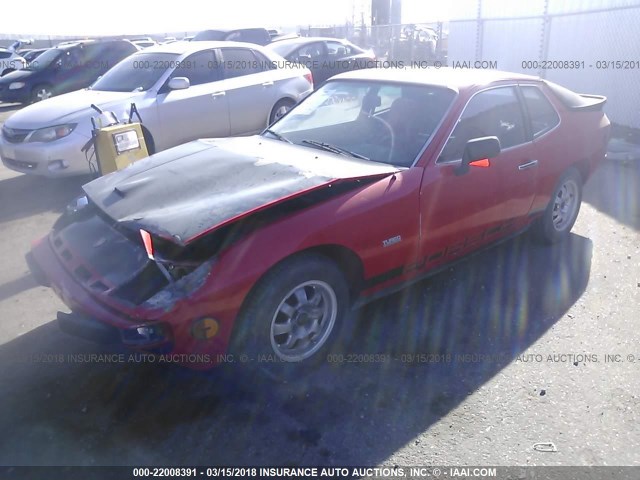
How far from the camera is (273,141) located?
13.5 feet

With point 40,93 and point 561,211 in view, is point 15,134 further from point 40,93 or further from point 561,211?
point 40,93

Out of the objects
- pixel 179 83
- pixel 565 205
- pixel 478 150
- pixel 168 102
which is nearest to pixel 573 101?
pixel 565 205

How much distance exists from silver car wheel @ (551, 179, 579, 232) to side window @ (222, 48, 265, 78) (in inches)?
199

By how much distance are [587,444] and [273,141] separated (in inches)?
112

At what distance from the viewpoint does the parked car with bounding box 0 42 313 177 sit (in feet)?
21.2

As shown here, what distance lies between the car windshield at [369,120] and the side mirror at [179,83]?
2.89m

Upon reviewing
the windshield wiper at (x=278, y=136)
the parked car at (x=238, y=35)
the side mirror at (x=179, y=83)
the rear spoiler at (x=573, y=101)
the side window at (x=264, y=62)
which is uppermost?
the parked car at (x=238, y=35)

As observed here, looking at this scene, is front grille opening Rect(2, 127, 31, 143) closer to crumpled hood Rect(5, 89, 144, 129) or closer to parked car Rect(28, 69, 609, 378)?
crumpled hood Rect(5, 89, 144, 129)

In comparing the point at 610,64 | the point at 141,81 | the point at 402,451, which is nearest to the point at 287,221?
the point at 402,451

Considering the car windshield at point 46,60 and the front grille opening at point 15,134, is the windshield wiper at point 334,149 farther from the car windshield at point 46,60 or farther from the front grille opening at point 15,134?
the car windshield at point 46,60

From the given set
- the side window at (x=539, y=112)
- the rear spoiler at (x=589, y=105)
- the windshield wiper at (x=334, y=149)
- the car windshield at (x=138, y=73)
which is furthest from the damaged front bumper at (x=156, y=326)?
the car windshield at (x=138, y=73)

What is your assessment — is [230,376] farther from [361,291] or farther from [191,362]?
[361,291]

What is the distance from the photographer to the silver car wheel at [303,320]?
304 cm

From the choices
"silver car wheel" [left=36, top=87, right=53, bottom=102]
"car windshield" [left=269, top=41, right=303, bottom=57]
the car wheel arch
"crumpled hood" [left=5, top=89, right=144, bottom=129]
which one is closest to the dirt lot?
the car wheel arch
